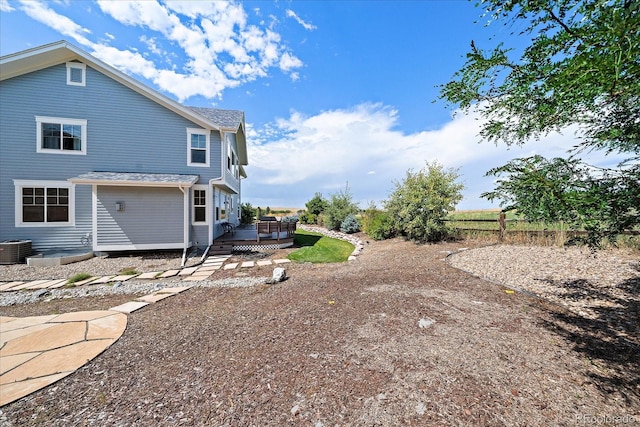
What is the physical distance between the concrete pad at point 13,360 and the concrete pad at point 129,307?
4.49 ft

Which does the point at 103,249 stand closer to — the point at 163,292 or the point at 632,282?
the point at 163,292

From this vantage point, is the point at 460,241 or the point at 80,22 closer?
the point at 80,22

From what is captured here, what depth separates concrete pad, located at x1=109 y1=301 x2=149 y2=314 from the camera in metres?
4.50

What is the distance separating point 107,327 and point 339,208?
46.7 ft

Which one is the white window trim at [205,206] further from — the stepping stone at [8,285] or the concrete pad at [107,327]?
the concrete pad at [107,327]

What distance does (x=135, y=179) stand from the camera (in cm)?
909

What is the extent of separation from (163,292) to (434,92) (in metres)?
6.71

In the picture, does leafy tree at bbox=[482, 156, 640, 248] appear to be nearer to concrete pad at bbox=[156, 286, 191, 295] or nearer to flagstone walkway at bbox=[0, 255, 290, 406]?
flagstone walkway at bbox=[0, 255, 290, 406]

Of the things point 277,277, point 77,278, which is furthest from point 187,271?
point 277,277

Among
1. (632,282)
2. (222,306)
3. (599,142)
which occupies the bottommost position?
(222,306)

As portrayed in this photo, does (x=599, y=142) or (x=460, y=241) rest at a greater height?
(x=599, y=142)

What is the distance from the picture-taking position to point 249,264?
8.29 m

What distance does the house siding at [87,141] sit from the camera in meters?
9.16

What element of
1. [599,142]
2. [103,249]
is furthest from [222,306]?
[103,249]
